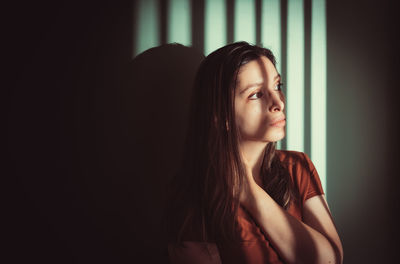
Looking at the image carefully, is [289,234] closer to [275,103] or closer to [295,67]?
[275,103]

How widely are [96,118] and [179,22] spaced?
443 mm

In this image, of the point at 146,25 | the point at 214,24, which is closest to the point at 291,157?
the point at 214,24

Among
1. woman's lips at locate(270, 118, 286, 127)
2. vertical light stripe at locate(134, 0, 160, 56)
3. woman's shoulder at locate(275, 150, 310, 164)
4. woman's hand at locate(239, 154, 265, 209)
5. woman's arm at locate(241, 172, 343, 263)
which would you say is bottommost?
woman's arm at locate(241, 172, 343, 263)

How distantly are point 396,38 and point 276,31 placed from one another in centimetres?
48

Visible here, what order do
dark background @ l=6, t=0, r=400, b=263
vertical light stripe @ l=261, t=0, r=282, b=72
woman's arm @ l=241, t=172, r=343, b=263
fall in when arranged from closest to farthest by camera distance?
woman's arm @ l=241, t=172, r=343, b=263 < dark background @ l=6, t=0, r=400, b=263 < vertical light stripe @ l=261, t=0, r=282, b=72

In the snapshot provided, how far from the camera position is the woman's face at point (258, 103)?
28.1 inches

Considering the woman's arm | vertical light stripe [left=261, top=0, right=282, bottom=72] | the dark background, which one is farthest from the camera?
vertical light stripe [left=261, top=0, right=282, bottom=72]

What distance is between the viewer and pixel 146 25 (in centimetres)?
89

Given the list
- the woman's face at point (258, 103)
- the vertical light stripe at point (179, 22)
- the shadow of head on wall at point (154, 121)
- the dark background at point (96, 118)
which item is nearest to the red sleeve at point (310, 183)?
the woman's face at point (258, 103)

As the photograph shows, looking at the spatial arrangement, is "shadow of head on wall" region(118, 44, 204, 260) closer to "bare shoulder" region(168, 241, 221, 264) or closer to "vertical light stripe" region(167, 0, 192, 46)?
"vertical light stripe" region(167, 0, 192, 46)

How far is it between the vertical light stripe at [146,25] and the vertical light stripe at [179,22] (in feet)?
0.16

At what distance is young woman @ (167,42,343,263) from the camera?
2.34ft

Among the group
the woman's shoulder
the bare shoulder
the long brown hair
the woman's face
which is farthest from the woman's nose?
the bare shoulder

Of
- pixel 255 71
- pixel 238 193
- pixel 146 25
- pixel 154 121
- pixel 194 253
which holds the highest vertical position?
pixel 146 25
